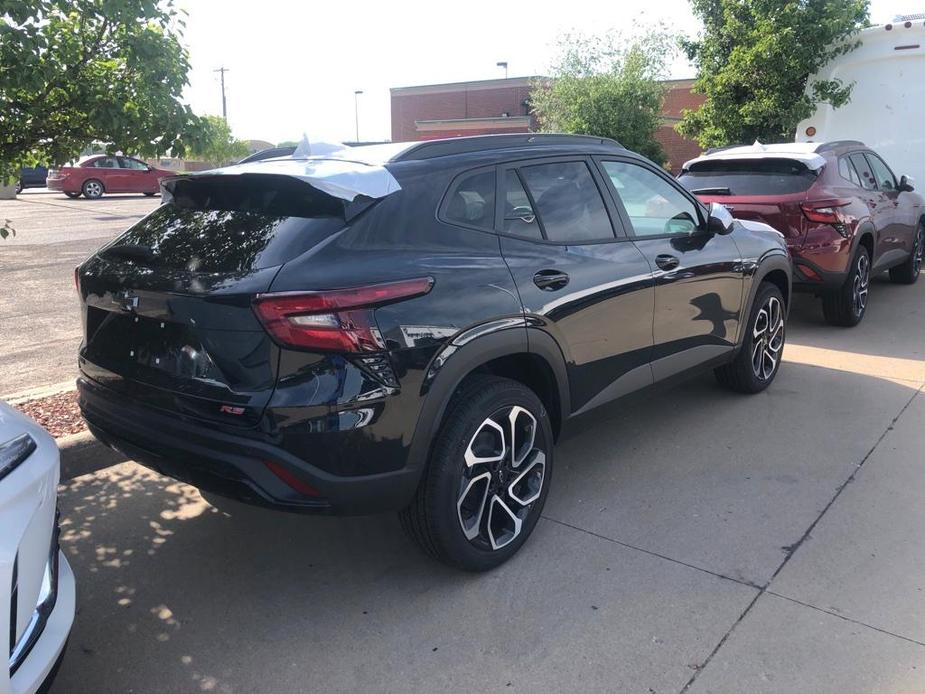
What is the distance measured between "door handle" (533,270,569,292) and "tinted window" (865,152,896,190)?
602 centimetres

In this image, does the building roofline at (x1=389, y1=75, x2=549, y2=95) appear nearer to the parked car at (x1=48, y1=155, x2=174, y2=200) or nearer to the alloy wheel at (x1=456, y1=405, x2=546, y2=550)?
the parked car at (x1=48, y1=155, x2=174, y2=200)

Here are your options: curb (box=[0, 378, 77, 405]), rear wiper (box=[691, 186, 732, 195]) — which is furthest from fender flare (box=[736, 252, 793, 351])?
curb (box=[0, 378, 77, 405])

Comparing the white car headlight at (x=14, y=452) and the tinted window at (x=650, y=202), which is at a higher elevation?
the tinted window at (x=650, y=202)

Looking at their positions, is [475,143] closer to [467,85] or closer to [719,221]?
[719,221]

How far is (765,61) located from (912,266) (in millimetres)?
3873

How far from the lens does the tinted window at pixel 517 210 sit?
3.42 metres

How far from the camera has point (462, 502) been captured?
316 cm

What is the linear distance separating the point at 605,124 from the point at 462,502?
615 inches

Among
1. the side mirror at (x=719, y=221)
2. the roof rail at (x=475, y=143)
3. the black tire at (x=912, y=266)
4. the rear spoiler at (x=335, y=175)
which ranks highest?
the roof rail at (x=475, y=143)

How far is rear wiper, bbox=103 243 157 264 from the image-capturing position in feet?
10.0

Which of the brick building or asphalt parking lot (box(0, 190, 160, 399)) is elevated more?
the brick building

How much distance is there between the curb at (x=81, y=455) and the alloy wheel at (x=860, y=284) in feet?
21.0

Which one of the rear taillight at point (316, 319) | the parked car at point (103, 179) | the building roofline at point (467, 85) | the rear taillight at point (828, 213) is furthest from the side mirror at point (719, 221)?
the building roofline at point (467, 85)

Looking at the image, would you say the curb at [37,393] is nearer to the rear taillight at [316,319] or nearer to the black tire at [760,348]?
the rear taillight at [316,319]
